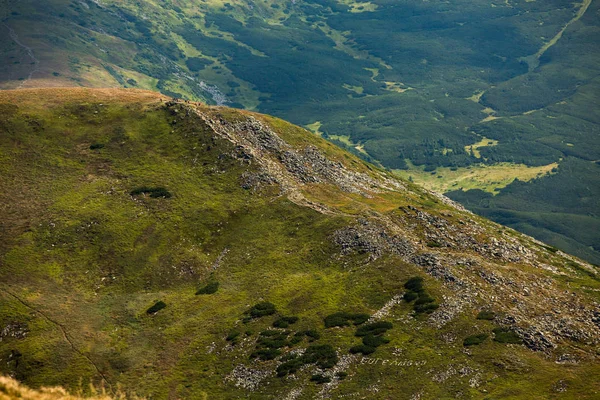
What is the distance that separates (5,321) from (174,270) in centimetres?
3297

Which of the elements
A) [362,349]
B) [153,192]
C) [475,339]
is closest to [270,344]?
[362,349]

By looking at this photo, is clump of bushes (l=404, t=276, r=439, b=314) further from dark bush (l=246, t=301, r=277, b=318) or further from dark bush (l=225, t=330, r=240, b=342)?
dark bush (l=225, t=330, r=240, b=342)

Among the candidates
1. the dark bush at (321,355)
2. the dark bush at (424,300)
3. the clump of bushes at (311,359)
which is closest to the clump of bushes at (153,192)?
the clump of bushes at (311,359)

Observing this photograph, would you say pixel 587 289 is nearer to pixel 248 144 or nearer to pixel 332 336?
pixel 332 336

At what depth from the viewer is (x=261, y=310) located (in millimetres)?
104438

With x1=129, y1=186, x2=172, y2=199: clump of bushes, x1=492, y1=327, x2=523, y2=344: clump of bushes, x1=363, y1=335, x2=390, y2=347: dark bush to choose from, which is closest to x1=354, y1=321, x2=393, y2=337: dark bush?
x1=363, y1=335, x2=390, y2=347: dark bush

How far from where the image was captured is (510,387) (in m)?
79.9

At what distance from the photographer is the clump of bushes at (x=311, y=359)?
3526 inches

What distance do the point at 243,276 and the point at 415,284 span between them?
35666 mm

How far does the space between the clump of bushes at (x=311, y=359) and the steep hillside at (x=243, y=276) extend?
12.4 inches

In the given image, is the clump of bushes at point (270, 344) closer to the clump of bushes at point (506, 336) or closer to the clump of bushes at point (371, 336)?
the clump of bushes at point (371, 336)

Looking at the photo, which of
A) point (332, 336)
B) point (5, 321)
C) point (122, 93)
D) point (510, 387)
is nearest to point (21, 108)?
point (122, 93)

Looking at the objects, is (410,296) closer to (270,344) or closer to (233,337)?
(270,344)

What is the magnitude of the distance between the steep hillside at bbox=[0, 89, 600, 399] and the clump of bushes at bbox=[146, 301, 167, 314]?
16.0 inches
